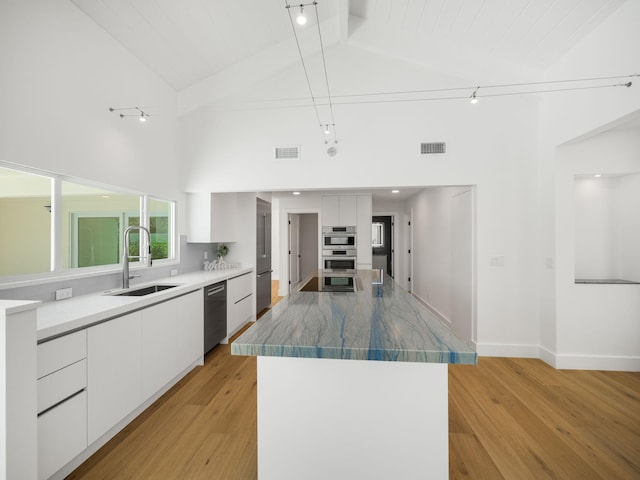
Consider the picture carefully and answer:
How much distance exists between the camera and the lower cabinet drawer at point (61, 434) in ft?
5.08

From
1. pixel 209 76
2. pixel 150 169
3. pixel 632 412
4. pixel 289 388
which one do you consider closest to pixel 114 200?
pixel 150 169

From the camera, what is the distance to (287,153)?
12.7 ft

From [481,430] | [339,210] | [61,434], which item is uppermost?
[339,210]

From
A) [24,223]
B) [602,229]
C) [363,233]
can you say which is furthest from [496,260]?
[24,223]

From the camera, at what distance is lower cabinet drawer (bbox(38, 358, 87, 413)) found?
1.55m

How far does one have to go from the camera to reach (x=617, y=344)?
3191 mm

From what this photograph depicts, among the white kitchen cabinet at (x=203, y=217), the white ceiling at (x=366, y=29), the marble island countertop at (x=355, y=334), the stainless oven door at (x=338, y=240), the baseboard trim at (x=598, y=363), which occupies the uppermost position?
the white ceiling at (x=366, y=29)

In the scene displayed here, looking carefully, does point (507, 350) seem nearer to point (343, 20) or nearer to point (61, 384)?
point (61, 384)

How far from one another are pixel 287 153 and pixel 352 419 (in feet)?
10.6

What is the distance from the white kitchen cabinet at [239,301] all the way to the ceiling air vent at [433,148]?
9.84ft

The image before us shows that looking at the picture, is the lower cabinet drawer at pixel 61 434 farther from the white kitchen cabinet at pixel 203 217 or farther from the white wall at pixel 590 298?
the white wall at pixel 590 298

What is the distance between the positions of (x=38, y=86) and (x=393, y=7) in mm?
3381

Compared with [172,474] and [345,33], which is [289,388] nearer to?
[172,474]

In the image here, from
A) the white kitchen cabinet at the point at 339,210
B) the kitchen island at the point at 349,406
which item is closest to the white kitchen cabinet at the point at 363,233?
the white kitchen cabinet at the point at 339,210
